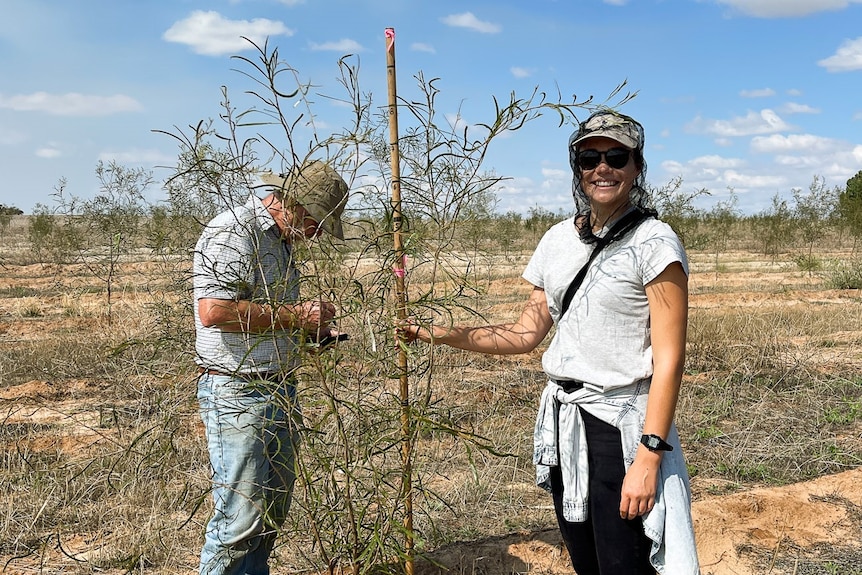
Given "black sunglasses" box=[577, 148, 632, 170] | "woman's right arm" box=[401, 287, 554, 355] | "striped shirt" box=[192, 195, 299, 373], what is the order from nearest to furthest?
"black sunglasses" box=[577, 148, 632, 170], "striped shirt" box=[192, 195, 299, 373], "woman's right arm" box=[401, 287, 554, 355]

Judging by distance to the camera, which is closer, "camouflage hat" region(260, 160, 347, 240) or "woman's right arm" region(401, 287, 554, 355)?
"camouflage hat" region(260, 160, 347, 240)

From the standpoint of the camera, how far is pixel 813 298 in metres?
12.6

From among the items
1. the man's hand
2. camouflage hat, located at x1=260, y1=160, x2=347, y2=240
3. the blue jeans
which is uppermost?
camouflage hat, located at x1=260, y1=160, x2=347, y2=240

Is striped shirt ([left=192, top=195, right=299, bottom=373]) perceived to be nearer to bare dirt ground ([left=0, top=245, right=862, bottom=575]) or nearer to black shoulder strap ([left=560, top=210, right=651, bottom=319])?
bare dirt ground ([left=0, top=245, right=862, bottom=575])

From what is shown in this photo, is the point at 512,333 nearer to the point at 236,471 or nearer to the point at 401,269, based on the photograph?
the point at 401,269

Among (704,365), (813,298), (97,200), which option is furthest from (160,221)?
(813,298)

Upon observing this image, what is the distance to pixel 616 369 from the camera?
2057 mm

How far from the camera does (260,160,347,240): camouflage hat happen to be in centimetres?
203

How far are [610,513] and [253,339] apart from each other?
122 cm

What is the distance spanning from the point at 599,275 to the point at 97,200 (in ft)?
33.8

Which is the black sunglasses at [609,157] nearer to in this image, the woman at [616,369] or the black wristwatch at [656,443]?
the woman at [616,369]

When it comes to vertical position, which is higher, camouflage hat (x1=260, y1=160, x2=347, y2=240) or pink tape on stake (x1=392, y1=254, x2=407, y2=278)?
camouflage hat (x1=260, y1=160, x2=347, y2=240)

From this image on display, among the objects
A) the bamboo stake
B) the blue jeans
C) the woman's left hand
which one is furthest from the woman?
the blue jeans

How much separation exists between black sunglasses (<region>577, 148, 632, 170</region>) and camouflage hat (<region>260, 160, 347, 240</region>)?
2.28 feet
